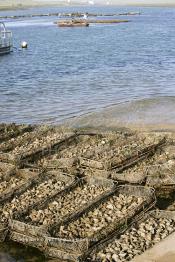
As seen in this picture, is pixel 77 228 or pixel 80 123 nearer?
pixel 77 228

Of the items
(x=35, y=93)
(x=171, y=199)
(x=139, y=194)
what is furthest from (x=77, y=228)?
(x=35, y=93)

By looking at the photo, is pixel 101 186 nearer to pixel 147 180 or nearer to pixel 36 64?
pixel 147 180

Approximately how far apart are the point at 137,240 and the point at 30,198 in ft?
13.2

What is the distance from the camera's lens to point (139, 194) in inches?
560

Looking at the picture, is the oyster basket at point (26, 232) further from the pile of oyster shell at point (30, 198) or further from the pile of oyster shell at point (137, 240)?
the pile of oyster shell at point (137, 240)

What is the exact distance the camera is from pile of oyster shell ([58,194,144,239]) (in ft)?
40.0

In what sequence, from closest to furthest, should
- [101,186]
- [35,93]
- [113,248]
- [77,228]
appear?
→ [113,248] < [77,228] < [101,186] < [35,93]

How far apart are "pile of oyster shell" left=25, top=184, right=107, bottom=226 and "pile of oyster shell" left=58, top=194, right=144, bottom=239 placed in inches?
16.7

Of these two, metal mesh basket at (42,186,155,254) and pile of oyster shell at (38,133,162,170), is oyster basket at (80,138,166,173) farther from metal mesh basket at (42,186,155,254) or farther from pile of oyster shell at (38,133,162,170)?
metal mesh basket at (42,186,155,254)

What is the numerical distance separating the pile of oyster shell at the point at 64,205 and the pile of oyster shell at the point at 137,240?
5.90 ft

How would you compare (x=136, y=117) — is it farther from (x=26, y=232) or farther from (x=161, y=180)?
(x=26, y=232)

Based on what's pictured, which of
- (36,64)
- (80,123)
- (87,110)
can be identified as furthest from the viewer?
(36,64)

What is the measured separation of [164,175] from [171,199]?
124 centimetres

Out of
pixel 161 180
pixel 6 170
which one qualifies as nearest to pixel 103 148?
pixel 161 180
